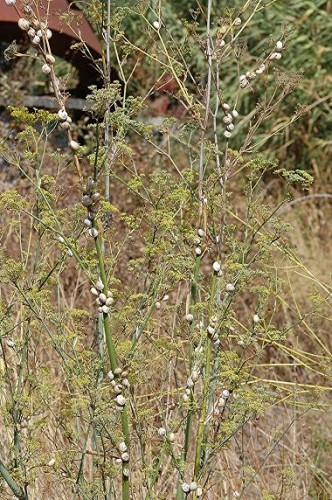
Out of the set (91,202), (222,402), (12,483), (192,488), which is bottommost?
(12,483)

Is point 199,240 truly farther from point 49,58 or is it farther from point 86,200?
point 49,58

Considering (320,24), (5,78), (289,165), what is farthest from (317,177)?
(5,78)

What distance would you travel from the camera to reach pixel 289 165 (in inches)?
368

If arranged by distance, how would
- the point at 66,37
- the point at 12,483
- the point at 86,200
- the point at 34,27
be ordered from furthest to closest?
the point at 66,37 → the point at 12,483 → the point at 34,27 → the point at 86,200

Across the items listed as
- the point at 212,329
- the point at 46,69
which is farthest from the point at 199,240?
the point at 46,69

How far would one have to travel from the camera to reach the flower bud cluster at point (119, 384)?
237cm

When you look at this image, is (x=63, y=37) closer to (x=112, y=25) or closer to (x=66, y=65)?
(x=66, y=65)

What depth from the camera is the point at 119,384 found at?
2398 millimetres

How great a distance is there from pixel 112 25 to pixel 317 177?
6081mm

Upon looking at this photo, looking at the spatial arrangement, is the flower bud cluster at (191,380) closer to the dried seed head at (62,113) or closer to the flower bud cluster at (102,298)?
the flower bud cluster at (102,298)

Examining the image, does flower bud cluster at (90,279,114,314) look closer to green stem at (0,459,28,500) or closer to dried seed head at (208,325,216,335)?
dried seed head at (208,325,216,335)

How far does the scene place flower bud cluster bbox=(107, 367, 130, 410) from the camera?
93.2 inches

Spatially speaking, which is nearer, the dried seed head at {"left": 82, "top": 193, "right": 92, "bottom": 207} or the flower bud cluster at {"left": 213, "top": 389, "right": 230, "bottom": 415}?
the dried seed head at {"left": 82, "top": 193, "right": 92, "bottom": 207}

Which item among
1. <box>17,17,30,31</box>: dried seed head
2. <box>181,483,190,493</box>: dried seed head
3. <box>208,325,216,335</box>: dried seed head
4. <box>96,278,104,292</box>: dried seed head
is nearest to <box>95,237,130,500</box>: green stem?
<box>96,278,104,292</box>: dried seed head
